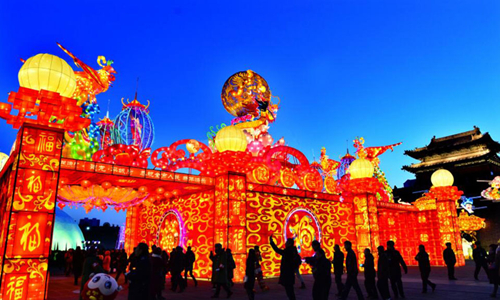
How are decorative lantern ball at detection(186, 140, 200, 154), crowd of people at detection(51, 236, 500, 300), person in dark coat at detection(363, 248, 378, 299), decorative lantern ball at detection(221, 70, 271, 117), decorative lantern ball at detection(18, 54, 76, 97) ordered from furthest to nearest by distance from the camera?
decorative lantern ball at detection(221, 70, 271, 117) < decorative lantern ball at detection(186, 140, 200, 154) < person in dark coat at detection(363, 248, 378, 299) < decorative lantern ball at detection(18, 54, 76, 97) < crowd of people at detection(51, 236, 500, 300)

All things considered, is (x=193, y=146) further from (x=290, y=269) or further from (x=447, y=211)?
(x=447, y=211)

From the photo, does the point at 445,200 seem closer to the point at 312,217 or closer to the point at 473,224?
the point at 312,217

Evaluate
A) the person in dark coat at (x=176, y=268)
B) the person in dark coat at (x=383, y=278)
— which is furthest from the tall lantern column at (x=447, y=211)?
the person in dark coat at (x=176, y=268)

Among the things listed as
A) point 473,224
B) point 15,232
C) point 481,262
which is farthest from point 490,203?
point 15,232

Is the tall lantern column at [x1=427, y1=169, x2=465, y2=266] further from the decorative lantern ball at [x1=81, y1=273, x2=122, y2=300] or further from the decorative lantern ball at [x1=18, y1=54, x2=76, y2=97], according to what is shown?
the decorative lantern ball at [x1=81, y1=273, x2=122, y2=300]

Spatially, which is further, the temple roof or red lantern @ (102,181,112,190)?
the temple roof

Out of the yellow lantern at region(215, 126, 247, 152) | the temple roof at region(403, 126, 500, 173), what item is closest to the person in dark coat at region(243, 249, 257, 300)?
the yellow lantern at region(215, 126, 247, 152)

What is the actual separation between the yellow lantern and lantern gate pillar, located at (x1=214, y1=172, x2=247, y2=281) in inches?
35.2

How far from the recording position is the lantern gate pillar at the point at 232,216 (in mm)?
12094

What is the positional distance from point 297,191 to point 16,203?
1009 centimetres

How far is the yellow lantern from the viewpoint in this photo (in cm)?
1270

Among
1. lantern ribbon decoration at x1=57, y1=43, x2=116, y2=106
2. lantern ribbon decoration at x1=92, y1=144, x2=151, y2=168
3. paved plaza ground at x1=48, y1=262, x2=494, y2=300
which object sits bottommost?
paved plaza ground at x1=48, y1=262, x2=494, y2=300

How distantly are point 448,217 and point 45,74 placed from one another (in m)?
19.0

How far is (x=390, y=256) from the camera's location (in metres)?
8.75
